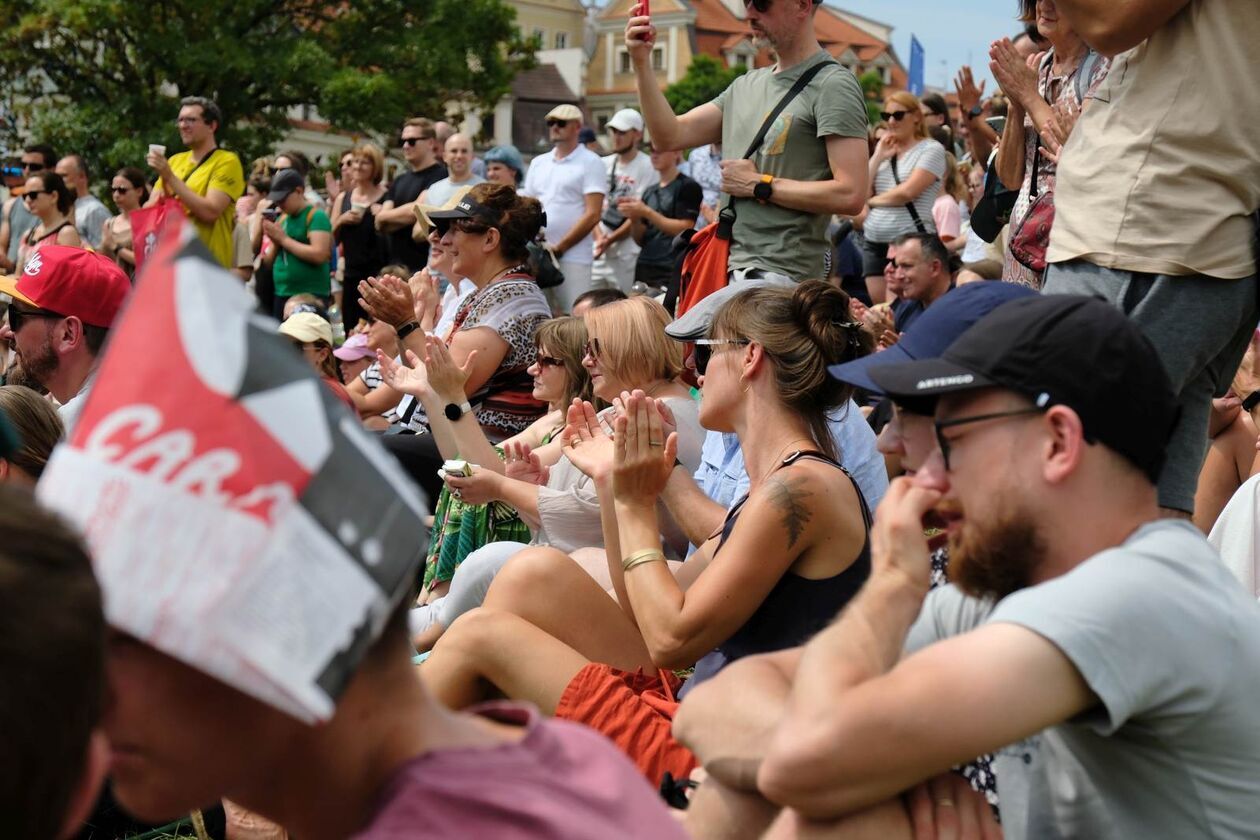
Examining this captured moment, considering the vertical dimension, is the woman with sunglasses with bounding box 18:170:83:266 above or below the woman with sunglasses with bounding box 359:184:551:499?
below

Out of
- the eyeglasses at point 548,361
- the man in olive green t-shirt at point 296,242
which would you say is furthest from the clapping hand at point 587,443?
the man in olive green t-shirt at point 296,242

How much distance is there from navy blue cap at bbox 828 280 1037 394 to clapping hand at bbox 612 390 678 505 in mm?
1102

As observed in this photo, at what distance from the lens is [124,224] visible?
12.7 metres

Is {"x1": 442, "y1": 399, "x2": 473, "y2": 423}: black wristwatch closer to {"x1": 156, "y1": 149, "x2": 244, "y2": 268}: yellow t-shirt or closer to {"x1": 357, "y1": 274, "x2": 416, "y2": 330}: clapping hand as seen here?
{"x1": 357, "y1": 274, "x2": 416, "y2": 330}: clapping hand

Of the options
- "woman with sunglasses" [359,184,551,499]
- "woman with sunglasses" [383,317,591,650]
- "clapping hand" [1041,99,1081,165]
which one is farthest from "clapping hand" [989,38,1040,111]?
"woman with sunglasses" [359,184,551,499]

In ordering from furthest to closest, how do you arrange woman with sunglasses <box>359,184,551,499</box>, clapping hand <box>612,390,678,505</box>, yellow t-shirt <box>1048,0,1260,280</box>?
woman with sunglasses <box>359,184,551,499</box> < clapping hand <box>612,390,678,505</box> < yellow t-shirt <box>1048,0,1260,280</box>

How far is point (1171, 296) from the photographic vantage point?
3.49 meters

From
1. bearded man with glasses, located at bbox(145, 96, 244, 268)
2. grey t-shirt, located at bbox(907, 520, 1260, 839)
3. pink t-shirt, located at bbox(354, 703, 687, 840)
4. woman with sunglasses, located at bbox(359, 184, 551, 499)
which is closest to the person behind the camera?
pink t-shirt, located at bbox(354, 703, 687, 840)

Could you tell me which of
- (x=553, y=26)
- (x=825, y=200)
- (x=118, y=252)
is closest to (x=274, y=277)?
(x=118, y=252)

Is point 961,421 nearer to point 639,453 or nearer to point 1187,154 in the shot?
point 1187,154

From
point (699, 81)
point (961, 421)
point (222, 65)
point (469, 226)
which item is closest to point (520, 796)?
point (961, 421)

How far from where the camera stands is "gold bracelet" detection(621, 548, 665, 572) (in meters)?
3.88

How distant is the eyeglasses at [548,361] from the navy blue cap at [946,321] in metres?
3.03

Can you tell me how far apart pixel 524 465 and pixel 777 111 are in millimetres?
1714
